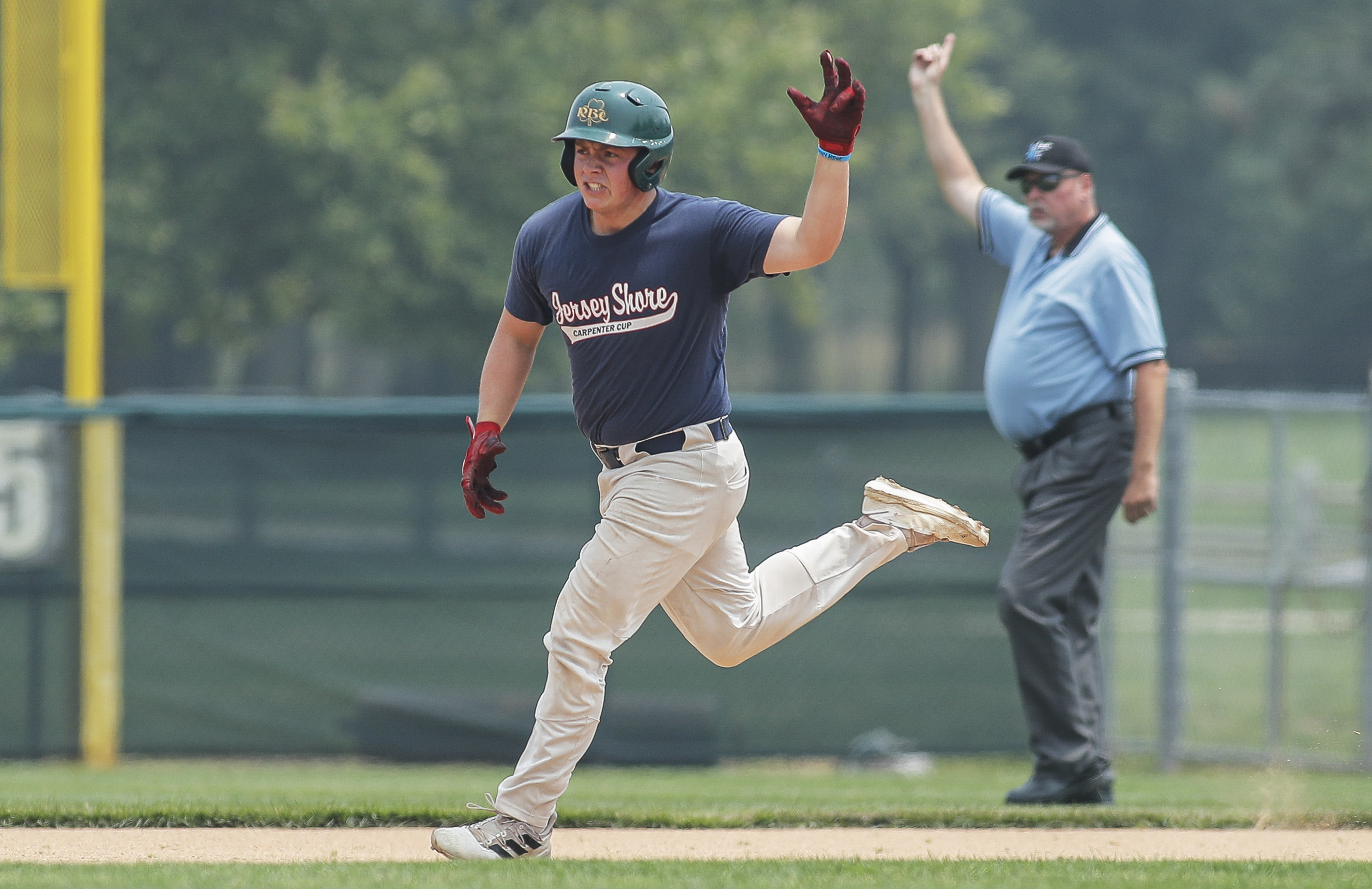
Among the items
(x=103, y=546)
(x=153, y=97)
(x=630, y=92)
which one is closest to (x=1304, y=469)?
(x=103, y=546)

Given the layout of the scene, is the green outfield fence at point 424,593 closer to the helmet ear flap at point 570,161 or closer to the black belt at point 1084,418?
the black belt at point 1084,418

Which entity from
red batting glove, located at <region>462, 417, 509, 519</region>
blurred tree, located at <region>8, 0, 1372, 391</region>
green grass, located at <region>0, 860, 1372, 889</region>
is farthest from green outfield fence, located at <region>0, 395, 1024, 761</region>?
blurred tree, located at <region>8, 0, 1372, 391</region>

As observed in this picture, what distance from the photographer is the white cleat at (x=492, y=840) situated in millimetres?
4406

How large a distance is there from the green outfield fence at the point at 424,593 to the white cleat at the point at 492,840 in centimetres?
374

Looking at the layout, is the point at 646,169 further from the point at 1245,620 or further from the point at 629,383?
the point at 1245,620

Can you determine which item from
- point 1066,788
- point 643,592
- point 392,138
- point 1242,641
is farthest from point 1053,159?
point 392,138

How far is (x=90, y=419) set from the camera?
816 centimetres

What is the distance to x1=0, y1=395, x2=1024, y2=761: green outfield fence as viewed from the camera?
8.23 meters

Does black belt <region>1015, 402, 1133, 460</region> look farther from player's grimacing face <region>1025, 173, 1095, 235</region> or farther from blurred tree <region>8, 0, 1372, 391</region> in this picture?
blurred tree <region>8, 0, 1372, 391</region>

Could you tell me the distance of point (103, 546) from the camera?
8.16m

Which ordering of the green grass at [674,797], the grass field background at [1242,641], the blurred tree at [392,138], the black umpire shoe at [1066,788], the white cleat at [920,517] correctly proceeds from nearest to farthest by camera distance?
the white cleat at [920,517]
the green grass at [674,797]
the black umpire shoe at [1066,788]
the grass field background at [1242,641]
the blurred tree at [392,138]

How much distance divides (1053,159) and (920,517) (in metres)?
1.91

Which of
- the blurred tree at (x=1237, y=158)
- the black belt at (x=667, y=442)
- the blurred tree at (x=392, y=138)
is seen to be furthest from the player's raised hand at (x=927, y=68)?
the blurred tree at (x=1237, y=158)

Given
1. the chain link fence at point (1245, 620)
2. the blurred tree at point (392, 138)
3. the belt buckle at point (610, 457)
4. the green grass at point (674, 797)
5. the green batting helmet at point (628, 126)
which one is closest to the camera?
the green batting helmet at point (628, 126)
